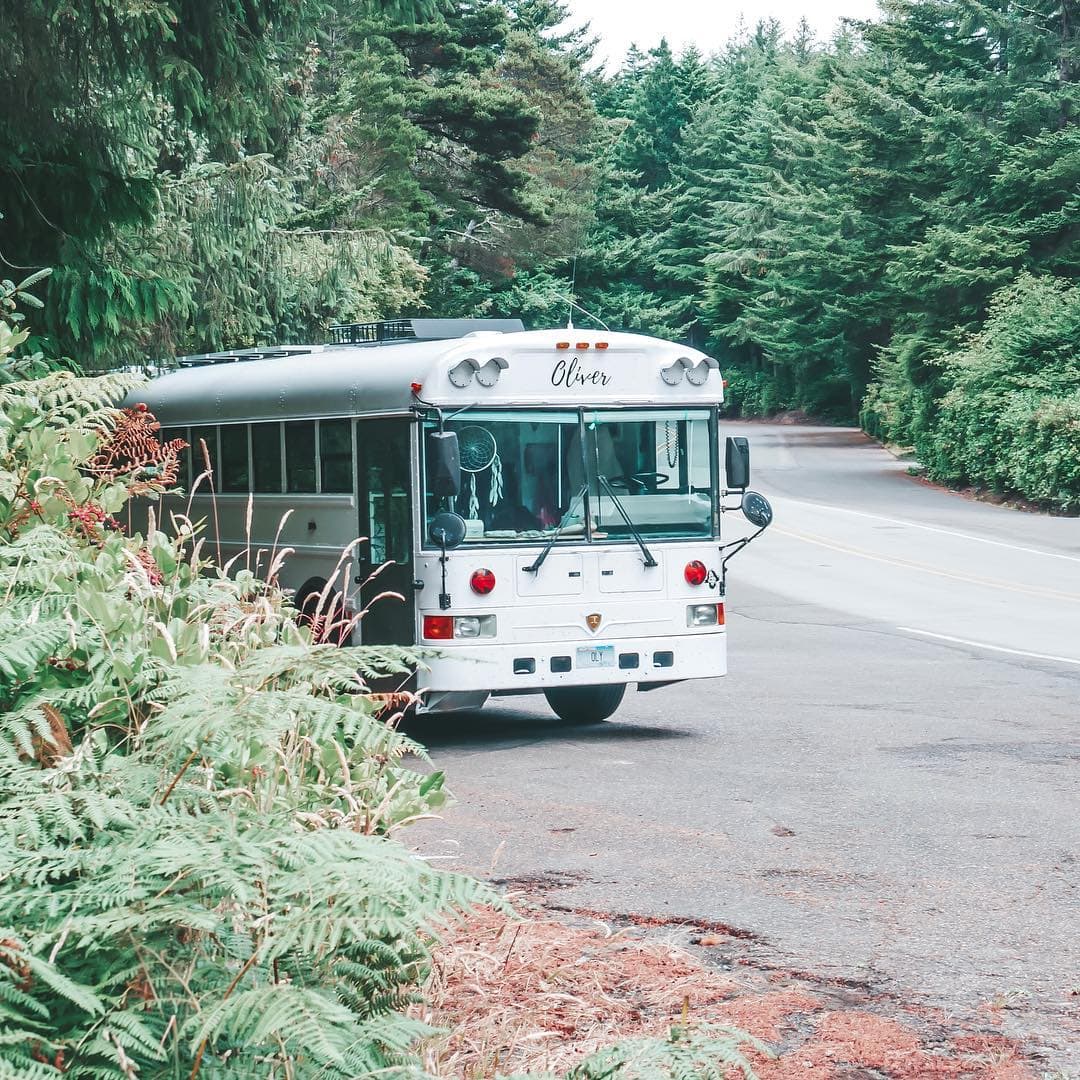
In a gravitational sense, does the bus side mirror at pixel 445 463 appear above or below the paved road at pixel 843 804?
above

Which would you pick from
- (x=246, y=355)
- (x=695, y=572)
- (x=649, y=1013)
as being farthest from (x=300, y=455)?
(x=649, y=1013)

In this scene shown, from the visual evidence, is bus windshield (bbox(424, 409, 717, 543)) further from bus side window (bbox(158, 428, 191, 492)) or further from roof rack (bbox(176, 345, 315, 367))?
bus side window (bbox(158, 428, 191, 492))

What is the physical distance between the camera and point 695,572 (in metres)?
12.1

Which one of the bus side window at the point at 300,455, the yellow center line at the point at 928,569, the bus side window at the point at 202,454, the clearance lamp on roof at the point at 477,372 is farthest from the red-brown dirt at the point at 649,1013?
the yellow center line at the point at 928,569

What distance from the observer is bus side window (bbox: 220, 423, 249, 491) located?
46.2ft

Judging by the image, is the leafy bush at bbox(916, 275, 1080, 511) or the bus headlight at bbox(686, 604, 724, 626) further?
the leafy bush at bbox(916, 275, 1080, 511)

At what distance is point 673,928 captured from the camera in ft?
22.0

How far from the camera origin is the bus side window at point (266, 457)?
530 inches

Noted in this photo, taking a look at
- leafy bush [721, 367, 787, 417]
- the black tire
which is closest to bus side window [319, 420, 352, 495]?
the black tire

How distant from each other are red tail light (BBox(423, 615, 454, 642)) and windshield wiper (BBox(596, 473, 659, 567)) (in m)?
1.55

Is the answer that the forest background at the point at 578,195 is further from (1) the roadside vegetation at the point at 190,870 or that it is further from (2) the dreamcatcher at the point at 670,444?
(1) the roadside vegetation at the point at 190,870

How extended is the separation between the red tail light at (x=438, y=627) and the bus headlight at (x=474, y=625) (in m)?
0.04

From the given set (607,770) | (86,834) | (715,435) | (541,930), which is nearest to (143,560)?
(86,834)

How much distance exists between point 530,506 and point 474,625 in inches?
38.7
